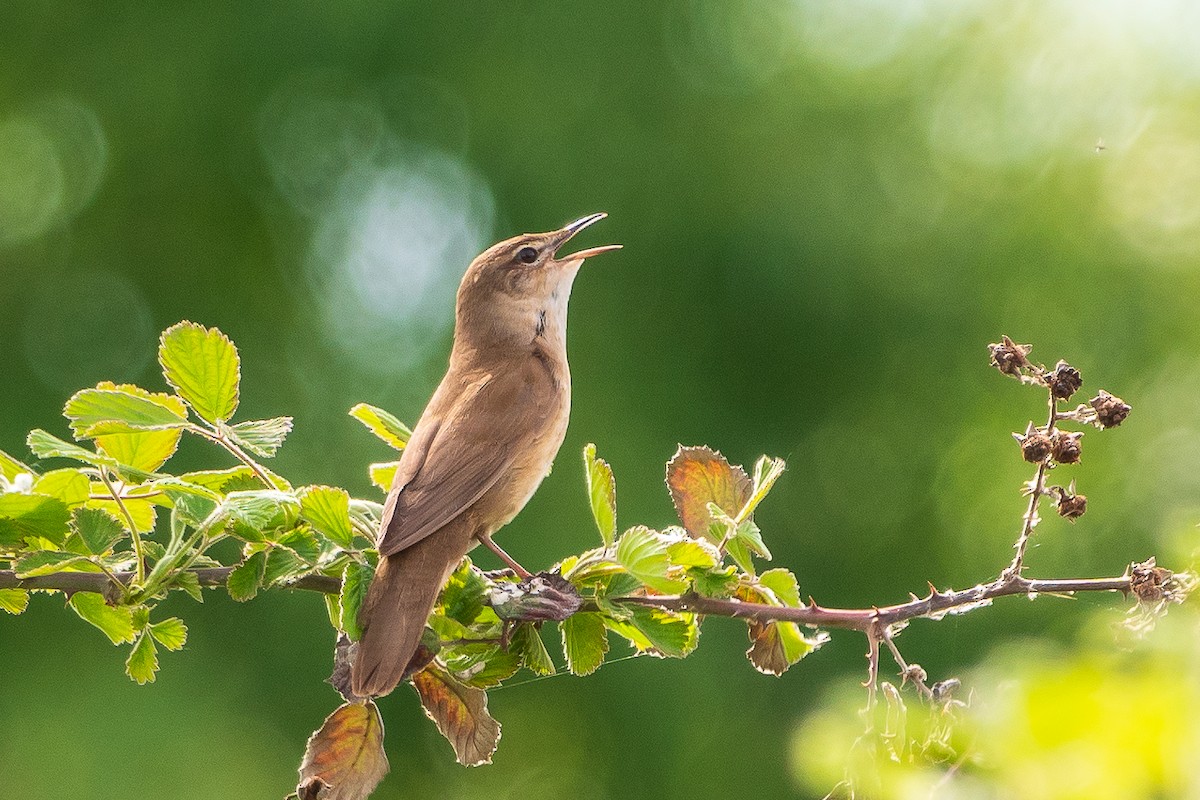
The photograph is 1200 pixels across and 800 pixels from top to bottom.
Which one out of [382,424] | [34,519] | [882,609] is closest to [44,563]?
[34,519]

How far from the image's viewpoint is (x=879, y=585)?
9.44 meters

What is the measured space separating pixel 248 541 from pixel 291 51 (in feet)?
29.2

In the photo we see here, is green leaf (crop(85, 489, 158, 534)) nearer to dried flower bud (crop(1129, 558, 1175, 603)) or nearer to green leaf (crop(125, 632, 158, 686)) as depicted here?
green leaf (crop(125, 632, 158, 686))

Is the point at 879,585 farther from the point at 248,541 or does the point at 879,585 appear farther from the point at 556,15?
the point at 248,541

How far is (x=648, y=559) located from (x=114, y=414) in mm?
558

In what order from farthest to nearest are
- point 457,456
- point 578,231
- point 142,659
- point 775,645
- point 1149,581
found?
point 578,231, point 457,456, point 775,645, point 142,659, point 1149,581

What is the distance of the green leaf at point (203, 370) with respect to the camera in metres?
1.40

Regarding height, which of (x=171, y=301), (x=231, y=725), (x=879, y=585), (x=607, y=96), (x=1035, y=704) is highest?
(x=607, y=96)

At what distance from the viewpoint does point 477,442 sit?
2146 mm

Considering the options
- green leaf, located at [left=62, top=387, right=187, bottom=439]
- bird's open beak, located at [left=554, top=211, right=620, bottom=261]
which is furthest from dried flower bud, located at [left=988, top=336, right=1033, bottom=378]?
bird's open beak, located at [left=554, top=211, right=620, bottom=261]

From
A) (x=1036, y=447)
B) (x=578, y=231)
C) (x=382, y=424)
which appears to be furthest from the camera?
(x=578, y=231)

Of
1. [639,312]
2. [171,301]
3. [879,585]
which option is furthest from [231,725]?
[879,585]

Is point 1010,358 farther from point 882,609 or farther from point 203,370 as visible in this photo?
point 203,370

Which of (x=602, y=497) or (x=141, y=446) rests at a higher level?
(x=602, y=497)
